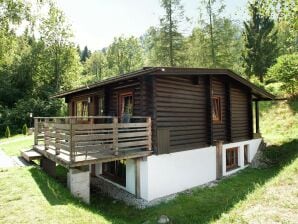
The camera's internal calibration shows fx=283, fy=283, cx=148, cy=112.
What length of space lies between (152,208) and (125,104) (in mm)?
4948

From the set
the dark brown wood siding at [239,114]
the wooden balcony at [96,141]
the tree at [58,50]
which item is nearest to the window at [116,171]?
the wooden balcony at [96,141]

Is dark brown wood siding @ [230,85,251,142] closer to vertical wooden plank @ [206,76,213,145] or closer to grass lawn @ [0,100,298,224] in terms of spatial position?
vertical wooden plank @ [206,76,213,145]

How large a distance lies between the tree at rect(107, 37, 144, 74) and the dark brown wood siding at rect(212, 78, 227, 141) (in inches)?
1489

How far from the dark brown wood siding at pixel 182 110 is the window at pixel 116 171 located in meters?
2.83

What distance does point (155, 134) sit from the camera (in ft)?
35.8

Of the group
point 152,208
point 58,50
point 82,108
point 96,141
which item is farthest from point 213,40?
point 152,208

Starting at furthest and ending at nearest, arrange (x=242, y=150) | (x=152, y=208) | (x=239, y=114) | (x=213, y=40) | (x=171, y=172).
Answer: (x=213, y=40) < (x=239, y=114) < (x=242, y=150) < (x=171, y=172) < (x=152, y=208)

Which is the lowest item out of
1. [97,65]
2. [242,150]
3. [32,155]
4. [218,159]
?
[218,159]

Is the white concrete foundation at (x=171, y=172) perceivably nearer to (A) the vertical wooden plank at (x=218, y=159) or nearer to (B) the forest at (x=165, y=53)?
(A) the vertical wooden plank at (x=218, y=159)

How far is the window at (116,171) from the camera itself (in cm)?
1288

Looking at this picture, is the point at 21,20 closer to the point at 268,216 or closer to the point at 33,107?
the point at 33,107

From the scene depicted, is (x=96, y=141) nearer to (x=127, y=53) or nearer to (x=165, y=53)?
(x=165, y=53)

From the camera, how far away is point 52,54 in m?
36.5

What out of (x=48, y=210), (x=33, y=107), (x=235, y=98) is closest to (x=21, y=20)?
(x=33, y=107)
